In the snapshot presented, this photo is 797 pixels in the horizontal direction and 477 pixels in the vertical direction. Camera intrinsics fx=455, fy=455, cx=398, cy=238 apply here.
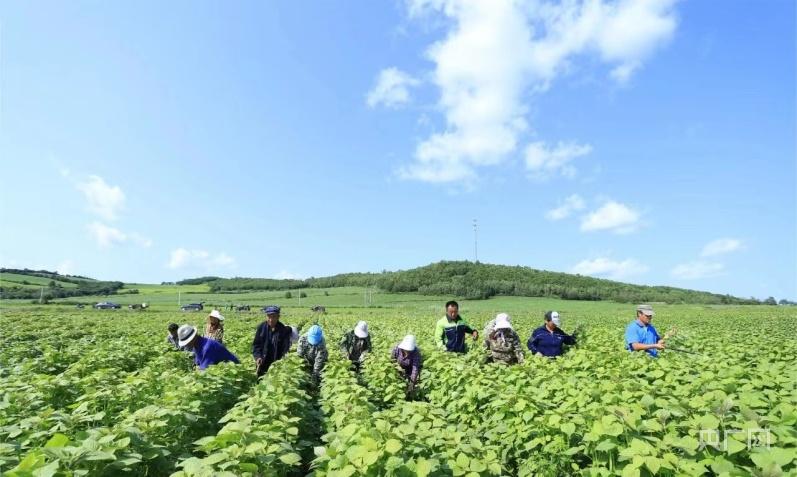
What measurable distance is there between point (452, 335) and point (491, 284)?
82806 millimetres

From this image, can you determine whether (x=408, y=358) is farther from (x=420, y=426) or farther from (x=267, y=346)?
(x=420, y=426)

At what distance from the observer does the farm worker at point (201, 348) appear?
23.2ft

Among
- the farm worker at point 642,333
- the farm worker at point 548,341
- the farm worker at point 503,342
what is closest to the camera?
the farm worker at point 642,333

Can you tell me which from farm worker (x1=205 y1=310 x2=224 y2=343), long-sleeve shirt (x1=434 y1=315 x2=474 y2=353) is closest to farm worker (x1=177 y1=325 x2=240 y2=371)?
farm worker (x1=205 y1=310 x2=224 y2=343)

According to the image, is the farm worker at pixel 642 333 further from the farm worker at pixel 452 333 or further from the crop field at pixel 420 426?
the farm worker at pixel 452 333

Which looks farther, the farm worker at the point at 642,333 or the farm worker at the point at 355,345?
the farm worker at the point at 355,345

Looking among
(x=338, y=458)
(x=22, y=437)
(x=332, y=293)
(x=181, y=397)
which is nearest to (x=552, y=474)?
(x=338, y=458)

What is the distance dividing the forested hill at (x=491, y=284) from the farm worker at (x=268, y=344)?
254 feet

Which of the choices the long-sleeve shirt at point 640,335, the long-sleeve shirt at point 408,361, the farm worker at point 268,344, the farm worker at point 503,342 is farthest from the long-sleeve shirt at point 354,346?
the long-sleeve shirt at point 640,335

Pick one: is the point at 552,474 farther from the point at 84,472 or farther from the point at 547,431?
the point at 84,472

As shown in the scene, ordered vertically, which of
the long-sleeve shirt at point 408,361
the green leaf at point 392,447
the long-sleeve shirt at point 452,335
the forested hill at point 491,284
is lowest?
the long-sleeve shirt at point 408,361

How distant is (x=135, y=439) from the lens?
3.20 metres

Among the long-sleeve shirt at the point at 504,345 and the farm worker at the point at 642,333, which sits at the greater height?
the farm worker at the point at 642,333

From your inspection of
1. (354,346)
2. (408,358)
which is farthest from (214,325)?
(408,358)
